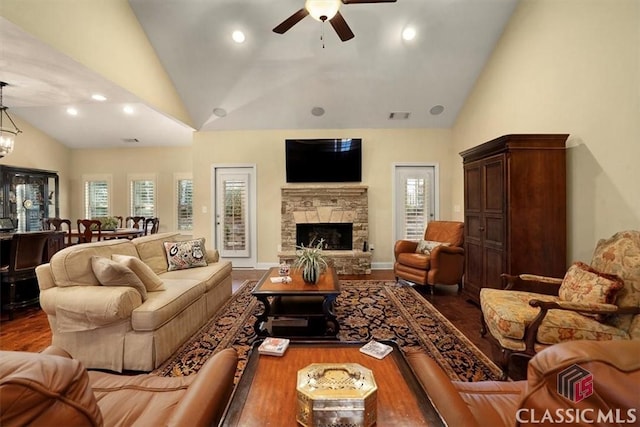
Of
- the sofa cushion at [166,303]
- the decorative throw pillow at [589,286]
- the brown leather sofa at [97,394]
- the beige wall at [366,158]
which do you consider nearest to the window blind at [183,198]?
the beige wall at [366,158]

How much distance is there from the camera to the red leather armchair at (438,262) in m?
4.25

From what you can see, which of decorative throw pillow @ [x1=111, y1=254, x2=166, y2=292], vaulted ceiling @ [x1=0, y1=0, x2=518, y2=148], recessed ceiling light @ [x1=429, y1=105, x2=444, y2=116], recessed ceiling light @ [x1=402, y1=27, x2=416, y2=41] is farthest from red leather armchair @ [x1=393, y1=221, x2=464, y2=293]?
decorative throw pillow @ [x1=111, y1=254, x2=166, y2=292]

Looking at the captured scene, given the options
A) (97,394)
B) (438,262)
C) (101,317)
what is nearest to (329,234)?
(438,262)

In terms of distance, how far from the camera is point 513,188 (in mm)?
3027

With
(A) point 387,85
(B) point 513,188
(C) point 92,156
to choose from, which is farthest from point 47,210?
(B) point 513,188

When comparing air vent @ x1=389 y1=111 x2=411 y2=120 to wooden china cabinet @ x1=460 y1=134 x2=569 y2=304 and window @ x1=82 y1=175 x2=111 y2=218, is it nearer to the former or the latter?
wooden china cabinet @ x1=460 y1=134 x2=569 y2=304

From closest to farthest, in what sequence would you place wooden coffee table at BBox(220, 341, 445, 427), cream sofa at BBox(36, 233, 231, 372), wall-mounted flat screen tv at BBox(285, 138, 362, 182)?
1. wooden coffee table at BBox(220, 341, 445, 427)
2. cream sofa at BBox(36, 233, 231, 372)
3. wall-mounted flat screen tv at BBox(285, 138, 362, 182)

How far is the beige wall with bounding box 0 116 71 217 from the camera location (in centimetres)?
677

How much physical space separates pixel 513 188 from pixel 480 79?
2.83 m

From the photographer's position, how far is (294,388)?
1.34 meters

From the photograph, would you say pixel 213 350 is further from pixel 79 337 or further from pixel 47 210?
pixel 47 210

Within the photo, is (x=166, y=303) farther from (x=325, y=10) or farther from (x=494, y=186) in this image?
(x=494, y=186)

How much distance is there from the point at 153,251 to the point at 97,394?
249 cm

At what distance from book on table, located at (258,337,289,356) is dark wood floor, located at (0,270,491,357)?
Answer: 6.48ft
